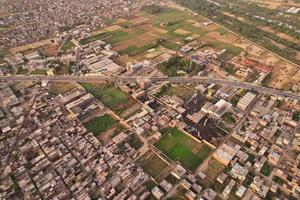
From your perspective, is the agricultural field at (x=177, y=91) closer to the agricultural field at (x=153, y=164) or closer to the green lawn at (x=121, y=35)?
the agricultural field at (x=153, y=164)

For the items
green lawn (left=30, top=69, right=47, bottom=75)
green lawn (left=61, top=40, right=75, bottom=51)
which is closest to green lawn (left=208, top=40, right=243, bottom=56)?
green lawn (left=61, top=40, right=75, bottom=51)

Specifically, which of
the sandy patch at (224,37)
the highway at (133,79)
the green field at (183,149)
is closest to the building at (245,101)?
the highway at (133,79)

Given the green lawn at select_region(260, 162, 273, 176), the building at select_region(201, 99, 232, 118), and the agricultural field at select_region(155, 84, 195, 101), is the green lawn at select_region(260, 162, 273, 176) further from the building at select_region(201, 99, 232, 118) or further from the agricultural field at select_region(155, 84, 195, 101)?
the agricultural field at select_region(155, 84, 195, 101)

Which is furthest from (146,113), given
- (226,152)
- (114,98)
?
(226,152)

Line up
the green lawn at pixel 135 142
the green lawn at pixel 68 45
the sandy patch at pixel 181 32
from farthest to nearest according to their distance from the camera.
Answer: the sandy patch at pixel 181 32 → the green lawn at pixel 68 45 → the green lawn at pixel 135 142

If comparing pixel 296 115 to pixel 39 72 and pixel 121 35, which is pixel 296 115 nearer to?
pixel 121 35

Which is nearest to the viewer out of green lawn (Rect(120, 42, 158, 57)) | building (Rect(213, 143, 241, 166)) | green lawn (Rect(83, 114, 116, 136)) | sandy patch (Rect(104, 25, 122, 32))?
building (Rect(213, 143, 241, 166))

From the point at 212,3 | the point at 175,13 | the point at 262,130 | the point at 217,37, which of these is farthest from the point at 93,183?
the point at 212,3
